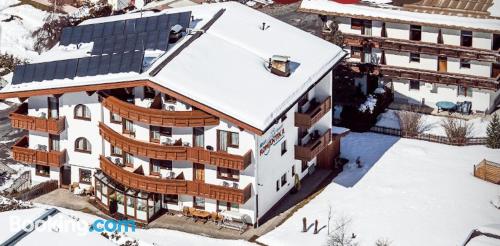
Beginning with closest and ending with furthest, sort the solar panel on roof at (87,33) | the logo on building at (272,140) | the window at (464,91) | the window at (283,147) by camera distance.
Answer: the logo on building at (272,140) → the window at (283,147) → the solar panel on roof at (87,33) → the window at (464,91)

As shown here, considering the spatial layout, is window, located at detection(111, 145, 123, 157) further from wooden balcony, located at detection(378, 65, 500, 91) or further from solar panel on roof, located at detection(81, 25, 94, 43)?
wooden balcony, located at detection(378, 65, 500, 91)

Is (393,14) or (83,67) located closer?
(83,67)

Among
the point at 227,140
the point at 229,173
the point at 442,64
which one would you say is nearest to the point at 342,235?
the point at 229,173

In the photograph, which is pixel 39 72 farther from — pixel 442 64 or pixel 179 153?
pixel 442 64

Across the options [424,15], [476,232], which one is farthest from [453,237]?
[424,15]

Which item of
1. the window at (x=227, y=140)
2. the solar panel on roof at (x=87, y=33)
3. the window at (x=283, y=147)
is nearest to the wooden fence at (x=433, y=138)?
the window at (x=283, y=147)

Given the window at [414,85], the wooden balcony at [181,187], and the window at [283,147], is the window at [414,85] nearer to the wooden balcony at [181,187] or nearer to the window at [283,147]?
the window at [283,147]

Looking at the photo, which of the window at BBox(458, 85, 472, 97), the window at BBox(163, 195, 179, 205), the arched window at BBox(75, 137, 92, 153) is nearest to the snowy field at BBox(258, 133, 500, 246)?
the window at BBox(163, 195, 179, 205)
